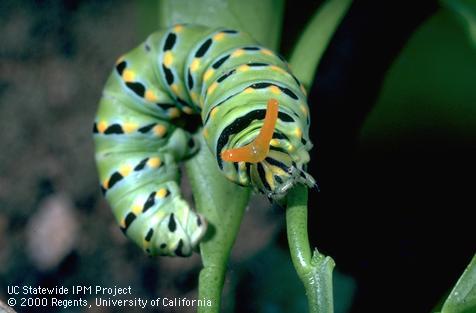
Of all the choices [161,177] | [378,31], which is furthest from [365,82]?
[161,177]

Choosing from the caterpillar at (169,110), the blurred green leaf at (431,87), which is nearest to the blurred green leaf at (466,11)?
the blurred green leaf at (431,87)

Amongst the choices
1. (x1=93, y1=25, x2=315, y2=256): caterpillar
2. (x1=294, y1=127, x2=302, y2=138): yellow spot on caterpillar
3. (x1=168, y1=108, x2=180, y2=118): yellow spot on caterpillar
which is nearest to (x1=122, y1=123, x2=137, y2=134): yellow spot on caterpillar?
(x1=93, y1=25, x2=315, y2=256): caterpillar

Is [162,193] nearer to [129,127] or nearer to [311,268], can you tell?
[129,127]

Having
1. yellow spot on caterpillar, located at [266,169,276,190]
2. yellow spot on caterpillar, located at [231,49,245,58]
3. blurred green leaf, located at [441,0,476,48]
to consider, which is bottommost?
yellow spot on caterpillar, located at [266,169,276,190]

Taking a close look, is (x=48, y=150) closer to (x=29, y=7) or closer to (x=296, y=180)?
(x=29, y=7)

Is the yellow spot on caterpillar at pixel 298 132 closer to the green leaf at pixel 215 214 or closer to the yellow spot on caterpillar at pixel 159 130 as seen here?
the green leaf at pixel 215 214

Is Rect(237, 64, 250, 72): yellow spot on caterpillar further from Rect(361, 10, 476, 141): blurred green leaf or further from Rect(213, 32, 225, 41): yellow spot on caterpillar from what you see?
Rect(361, 10, 476, 141): blurred green leaf

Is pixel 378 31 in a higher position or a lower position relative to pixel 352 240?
higher
